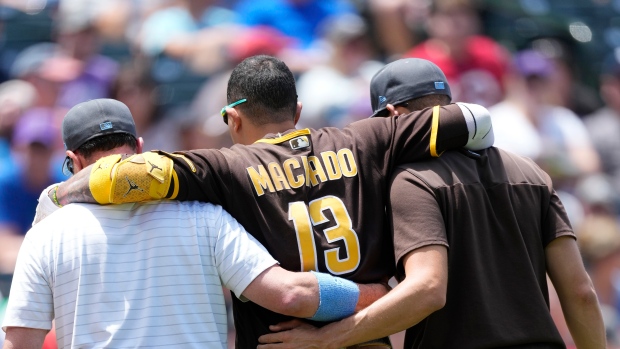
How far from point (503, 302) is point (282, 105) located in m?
1.13

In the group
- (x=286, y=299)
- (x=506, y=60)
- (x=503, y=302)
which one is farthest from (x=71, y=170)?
(x=506, y=60)

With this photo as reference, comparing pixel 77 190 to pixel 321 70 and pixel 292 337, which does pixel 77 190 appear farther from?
pixel 321 70

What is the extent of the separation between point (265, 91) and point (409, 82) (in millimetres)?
593

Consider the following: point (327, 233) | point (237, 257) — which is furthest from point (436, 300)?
point (237, 257)

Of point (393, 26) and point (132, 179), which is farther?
point (393, 26)

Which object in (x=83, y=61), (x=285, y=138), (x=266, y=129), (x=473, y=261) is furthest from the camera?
(x=83, y=61)

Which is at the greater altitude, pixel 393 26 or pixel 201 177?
pixel 393 26

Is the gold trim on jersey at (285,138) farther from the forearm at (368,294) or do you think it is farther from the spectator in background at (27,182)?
the spectator in background at (27,182)

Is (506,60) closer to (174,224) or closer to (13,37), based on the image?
(13,37)

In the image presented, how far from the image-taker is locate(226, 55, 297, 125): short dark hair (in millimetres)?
3664

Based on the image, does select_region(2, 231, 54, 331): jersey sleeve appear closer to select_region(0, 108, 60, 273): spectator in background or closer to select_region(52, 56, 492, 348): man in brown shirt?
select_region(52, 56, 492, 348): man in brown shirt

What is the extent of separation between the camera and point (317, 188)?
3480 mm

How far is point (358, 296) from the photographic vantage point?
3383mm

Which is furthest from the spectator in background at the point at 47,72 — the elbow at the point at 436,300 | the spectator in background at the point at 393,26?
the elbow at the point at 436,300
